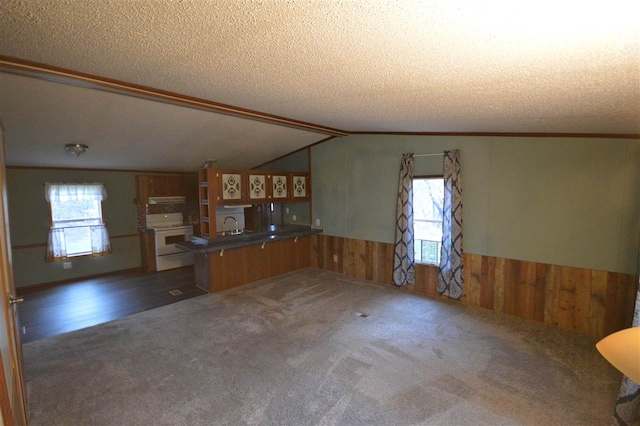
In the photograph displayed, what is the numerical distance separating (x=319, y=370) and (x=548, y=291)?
288 cm

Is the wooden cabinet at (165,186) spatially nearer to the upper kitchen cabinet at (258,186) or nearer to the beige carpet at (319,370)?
the upper kitchen cabinet at (258,186)

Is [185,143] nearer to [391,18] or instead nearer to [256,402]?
[256,402]

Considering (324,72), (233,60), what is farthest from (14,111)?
(324,72)

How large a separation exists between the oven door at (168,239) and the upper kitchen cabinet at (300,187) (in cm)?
254

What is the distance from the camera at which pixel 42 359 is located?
288cm

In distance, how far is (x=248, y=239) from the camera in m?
5.11

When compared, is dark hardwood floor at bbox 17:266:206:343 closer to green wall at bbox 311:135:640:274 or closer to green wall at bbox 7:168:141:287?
green wall at bbox 7:168:141:287

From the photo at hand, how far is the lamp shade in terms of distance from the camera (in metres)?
0.88

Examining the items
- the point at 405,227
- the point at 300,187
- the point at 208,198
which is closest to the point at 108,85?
the point at 208,198

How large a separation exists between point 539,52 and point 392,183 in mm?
3508

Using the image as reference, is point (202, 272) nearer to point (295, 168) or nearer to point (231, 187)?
point (231, 187)

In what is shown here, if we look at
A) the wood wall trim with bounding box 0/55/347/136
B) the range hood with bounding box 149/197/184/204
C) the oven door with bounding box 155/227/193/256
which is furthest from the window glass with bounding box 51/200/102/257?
the wood wall trim with bounding box 0/55/347/136

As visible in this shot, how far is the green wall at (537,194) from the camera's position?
3.12 meters

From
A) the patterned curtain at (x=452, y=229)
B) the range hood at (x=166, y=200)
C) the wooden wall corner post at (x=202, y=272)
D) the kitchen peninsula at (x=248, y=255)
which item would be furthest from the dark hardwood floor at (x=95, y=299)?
the patterned curtain at (x=452, y=229)
